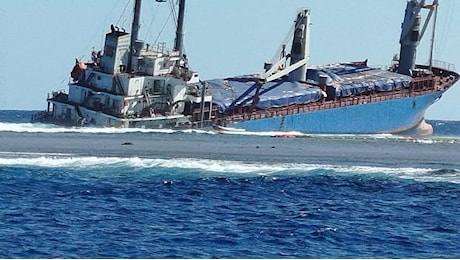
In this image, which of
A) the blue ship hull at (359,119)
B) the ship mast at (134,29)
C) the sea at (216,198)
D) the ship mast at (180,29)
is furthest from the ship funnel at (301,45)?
the sea at (216,198)

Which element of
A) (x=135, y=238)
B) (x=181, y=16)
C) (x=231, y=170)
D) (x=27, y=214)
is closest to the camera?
(x=135, y=238)

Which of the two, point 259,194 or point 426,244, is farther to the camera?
point 259,194

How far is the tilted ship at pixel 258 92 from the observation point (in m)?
98.4

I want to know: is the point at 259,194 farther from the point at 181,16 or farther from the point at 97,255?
the point at 181,16

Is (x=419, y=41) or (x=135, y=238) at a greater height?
(x=419, y=41)

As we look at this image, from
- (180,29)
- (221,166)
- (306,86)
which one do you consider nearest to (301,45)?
(306,86)

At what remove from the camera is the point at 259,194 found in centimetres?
6128

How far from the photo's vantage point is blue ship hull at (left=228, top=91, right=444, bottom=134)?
107 m

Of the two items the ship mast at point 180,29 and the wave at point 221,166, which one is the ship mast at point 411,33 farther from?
the wave at point 221,166

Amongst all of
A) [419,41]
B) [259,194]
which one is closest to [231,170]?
[259,194]

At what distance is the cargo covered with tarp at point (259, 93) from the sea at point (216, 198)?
14695 mm

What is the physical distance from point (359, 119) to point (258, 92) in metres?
12.2

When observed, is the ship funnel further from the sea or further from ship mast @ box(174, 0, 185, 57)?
the sea

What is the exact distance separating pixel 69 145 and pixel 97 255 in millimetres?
37224
